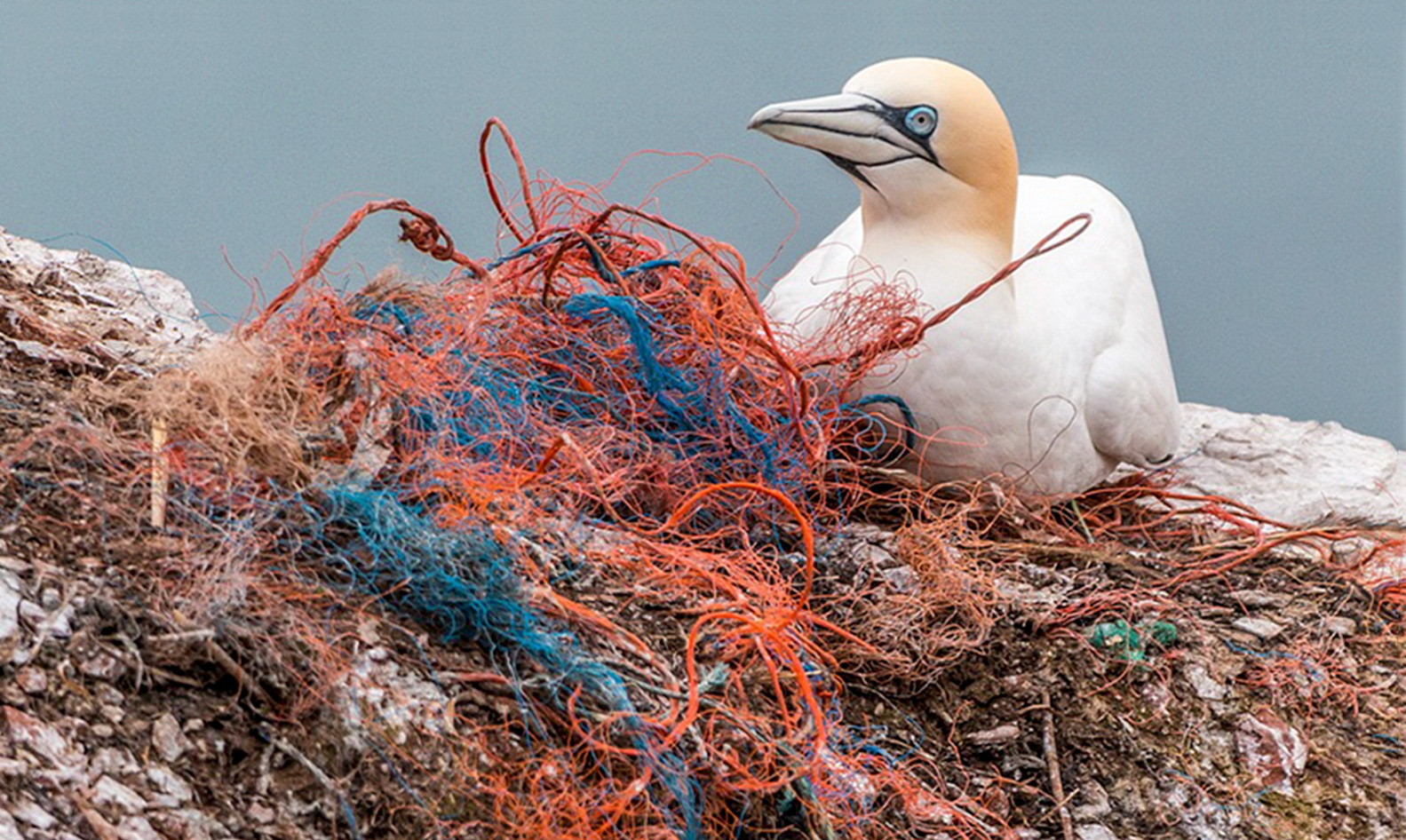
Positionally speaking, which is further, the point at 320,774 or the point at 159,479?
the point at 159,479

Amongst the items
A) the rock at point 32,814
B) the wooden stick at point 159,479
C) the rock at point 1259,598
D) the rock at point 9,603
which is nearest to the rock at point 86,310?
the wooden stick at point 159,479

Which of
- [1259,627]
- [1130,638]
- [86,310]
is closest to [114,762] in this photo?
[86,310]

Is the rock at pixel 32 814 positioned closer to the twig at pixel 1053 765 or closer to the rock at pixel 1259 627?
the twig at pixel 1053 765

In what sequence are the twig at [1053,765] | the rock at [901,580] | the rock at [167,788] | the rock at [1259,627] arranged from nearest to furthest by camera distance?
the rock at [167,788]
the twig at [1053,765]
the rock at [901,580]
the rock at [1259,627]

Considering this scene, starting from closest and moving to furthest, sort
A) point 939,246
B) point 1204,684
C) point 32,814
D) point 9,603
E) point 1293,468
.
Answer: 1. point 32,814
2. point 9,603
3. point 1204,684
4. point 939,246
5. point 1293,468

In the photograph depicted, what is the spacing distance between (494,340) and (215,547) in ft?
3.75

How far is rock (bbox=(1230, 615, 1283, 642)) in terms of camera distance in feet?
13.7

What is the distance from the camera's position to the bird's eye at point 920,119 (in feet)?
14.5

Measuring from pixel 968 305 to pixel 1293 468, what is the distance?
2172mm

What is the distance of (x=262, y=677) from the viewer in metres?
2.86

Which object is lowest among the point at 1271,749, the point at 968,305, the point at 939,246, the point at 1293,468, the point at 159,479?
the point at 1293,468

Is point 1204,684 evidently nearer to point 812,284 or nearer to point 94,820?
point 812,284

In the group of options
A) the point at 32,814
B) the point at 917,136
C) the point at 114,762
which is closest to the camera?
the point at 32,814

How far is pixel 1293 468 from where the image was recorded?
20.0 feet
